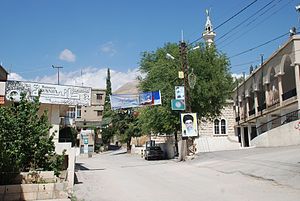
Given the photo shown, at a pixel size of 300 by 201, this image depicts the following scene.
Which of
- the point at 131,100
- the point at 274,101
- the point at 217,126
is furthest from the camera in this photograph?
the point at 217,126

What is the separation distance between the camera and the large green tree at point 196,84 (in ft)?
107

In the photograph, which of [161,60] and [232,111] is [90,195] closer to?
[161,60]

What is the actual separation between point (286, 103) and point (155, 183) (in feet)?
70.2

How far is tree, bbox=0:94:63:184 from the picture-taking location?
42.7ft

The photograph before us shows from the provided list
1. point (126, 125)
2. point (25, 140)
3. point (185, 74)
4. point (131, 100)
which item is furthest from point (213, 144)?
point (25, 140)

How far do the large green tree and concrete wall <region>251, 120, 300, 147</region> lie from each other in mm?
5370

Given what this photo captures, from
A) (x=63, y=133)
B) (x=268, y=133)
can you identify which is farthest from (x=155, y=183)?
(x=63, y=133)

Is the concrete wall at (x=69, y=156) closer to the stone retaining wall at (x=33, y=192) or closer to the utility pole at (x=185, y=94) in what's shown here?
the stone retaining wall at (x=33, y=192)

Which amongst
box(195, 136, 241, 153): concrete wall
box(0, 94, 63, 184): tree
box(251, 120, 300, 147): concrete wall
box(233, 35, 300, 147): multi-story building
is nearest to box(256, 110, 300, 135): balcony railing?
box(233, 35, 300, 147): multi-story building

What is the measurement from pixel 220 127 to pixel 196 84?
21515mm

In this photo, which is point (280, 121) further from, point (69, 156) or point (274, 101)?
point (69, 156)

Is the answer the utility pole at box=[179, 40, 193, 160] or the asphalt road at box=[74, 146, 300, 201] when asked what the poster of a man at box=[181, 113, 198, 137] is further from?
the asphalt road at box=[74, 146, 300, 201]

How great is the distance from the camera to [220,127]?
52.5 meters

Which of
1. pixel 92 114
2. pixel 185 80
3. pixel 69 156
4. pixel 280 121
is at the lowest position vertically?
pixel 69 156
